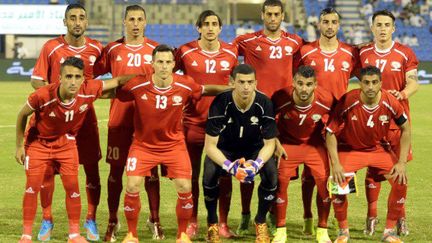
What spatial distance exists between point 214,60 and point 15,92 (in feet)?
60.8

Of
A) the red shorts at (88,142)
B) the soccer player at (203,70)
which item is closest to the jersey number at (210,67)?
the soccer player at (203,70)

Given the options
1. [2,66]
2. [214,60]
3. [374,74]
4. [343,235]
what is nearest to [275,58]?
[214,60]

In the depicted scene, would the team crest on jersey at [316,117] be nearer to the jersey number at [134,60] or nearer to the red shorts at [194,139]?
the red shorts at [194,139]

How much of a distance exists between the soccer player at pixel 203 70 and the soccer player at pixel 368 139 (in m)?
1.18

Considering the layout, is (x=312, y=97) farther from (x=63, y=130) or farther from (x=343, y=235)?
(x=63, y=130)

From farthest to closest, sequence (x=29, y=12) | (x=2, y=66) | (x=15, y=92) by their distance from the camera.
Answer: (x=29, y=12) → (x=2, y=66) → (x=15, y=92)

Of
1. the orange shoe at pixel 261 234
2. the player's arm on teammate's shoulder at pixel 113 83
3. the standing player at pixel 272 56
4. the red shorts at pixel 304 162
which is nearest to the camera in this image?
the player's arm on teammate's shoulder at pixel 113 83

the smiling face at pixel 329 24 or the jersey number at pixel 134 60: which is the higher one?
the smiling face at pixel 329 24

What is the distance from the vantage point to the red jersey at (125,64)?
9.01 m

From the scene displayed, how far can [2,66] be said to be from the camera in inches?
1262

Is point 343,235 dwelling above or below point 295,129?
below

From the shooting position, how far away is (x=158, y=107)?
843cm

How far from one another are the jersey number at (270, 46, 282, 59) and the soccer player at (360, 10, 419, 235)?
0.80 m

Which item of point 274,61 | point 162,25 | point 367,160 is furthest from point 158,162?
point 162,25
